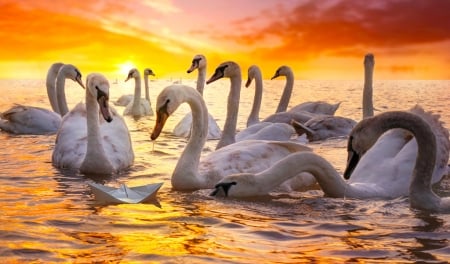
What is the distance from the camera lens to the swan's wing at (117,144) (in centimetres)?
1030

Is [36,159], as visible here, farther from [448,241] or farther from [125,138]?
[448,241]

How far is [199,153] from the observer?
8.80 m

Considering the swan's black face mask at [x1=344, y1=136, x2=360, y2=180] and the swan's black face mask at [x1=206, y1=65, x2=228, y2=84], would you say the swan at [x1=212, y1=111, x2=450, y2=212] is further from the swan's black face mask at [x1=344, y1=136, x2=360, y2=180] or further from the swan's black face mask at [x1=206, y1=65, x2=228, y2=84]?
the swan's black face mask at [x1=206, y1=65, x2=228, y2=84]

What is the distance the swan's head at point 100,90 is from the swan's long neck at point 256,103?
695 centimetres

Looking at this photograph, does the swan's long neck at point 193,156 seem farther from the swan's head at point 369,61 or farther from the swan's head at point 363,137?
the swan's head at point 369,61

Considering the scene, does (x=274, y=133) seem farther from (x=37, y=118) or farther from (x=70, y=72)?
(x=37, y=118)

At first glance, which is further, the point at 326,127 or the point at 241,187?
the point at 326,127

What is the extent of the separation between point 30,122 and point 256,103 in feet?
17.1

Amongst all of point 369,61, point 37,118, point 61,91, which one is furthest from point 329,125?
point 37,118

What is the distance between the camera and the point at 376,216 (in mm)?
7000

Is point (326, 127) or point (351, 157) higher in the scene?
point (351, 157)

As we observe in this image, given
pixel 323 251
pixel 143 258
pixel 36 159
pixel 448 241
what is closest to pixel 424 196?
pixel 448 241

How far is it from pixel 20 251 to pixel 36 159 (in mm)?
6252

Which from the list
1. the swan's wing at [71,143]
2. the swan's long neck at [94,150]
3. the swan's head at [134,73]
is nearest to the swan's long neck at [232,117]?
the swan's wing at [71,143]
